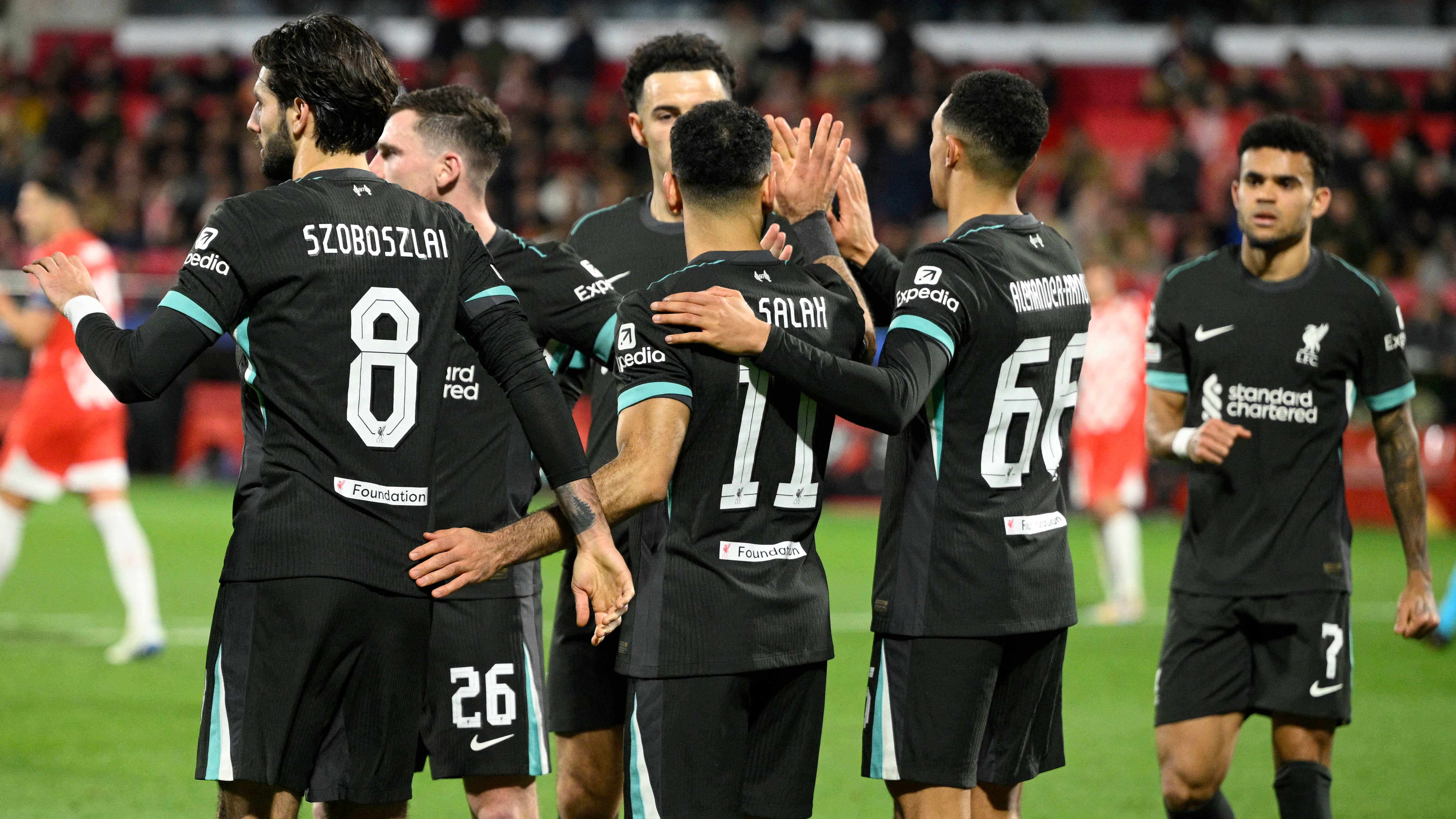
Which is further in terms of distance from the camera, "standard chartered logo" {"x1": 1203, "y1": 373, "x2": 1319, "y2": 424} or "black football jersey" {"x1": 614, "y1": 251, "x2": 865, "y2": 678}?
"standard chartered logo" {"x1": 1203, "y1": 373, "x2": 1319, "y2": 424}

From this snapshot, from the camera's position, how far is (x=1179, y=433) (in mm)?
5512

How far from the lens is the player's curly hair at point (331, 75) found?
370 cm

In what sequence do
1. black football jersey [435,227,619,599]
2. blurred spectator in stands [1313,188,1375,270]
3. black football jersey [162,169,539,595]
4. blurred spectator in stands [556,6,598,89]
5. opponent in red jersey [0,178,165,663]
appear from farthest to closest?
blurred spectator in stands [556,6,598,89] < blurred spectator in stands [1313,188,1375,270] < opponent in red jersey [0,178,165,663] < black football jersey [435,227,619,599] < black football jersey [162,169,539,595]

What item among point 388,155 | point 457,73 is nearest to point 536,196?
point 457,73

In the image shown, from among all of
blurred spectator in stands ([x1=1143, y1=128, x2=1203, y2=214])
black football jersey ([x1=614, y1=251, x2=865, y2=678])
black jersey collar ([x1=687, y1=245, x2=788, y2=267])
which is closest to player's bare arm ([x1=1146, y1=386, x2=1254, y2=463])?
black football jersey ([x1=614, y1=251, x2=865, y2=678])

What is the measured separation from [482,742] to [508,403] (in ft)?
3.28

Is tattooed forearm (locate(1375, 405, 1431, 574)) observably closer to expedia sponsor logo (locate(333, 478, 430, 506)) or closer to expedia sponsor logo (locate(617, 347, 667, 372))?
expedia sponsor logo (locate(617, 347, 667, 372))

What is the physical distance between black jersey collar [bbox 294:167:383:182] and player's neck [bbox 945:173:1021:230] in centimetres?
163

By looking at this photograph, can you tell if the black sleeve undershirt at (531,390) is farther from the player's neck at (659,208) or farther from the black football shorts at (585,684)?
the player's neck at (659,208)

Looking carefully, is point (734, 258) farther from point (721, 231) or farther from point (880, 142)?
point (880, 142)

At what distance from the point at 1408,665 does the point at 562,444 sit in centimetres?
779

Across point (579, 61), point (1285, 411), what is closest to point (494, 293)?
point (1285, 411)

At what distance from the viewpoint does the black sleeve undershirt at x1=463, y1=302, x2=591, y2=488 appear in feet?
12.7

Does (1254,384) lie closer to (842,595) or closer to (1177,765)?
(1177,765)
